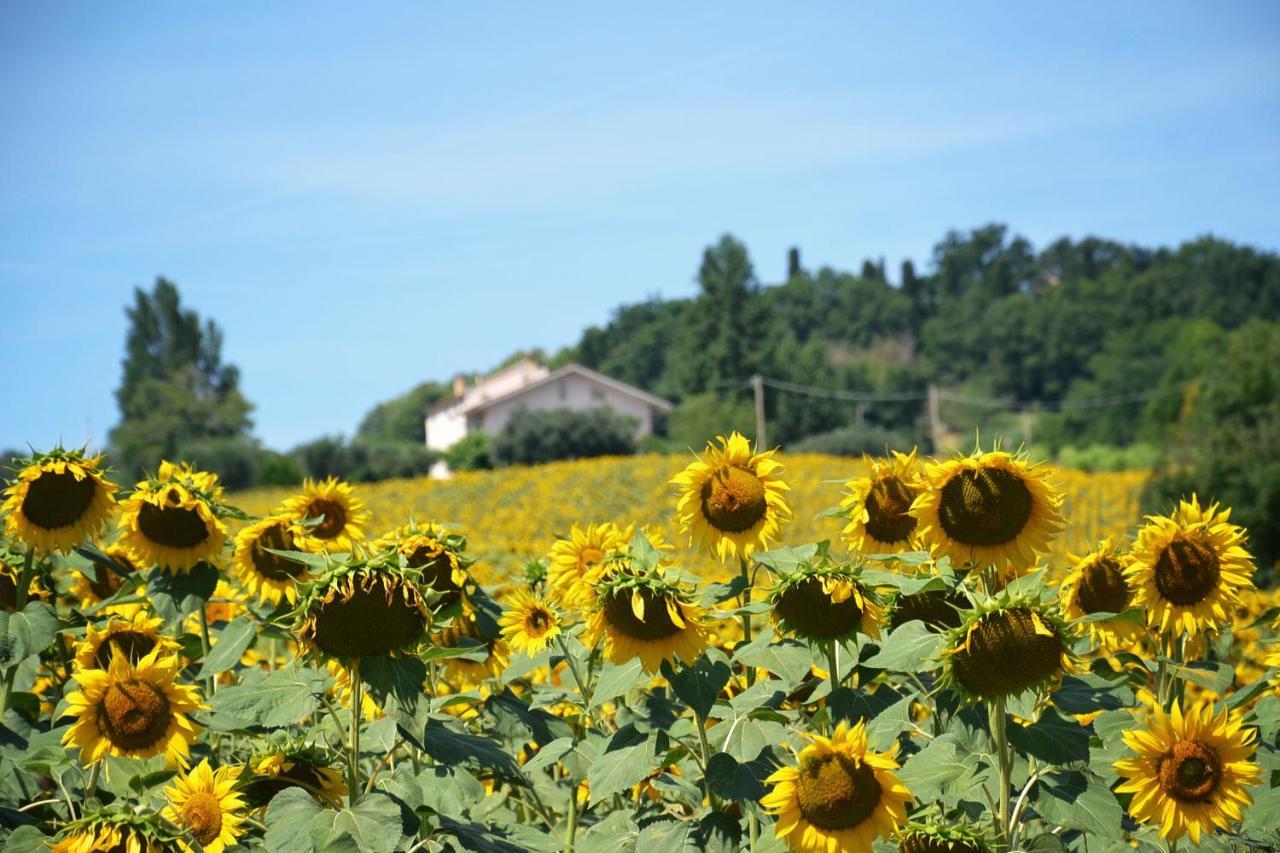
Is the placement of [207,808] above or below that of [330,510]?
below

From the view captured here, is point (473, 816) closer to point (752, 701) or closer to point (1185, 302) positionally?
point (752, 701)

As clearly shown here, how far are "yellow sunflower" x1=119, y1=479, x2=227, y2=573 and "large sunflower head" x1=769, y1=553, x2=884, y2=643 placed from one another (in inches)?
72.5

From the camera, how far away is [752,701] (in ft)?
10.4

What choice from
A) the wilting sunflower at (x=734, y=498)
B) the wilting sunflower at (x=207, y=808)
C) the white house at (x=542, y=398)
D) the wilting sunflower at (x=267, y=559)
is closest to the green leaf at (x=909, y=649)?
the wilting sunflower at (x=734, y=498)

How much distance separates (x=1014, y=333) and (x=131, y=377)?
216 ft

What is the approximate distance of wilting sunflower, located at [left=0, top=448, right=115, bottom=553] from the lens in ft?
12.3

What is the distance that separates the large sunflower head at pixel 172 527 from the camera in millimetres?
3883

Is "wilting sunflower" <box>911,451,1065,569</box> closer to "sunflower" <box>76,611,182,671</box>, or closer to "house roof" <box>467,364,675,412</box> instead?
"sunflower" <box>76,611,182,671</box>

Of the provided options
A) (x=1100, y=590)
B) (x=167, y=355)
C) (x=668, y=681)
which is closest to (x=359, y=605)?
(x=668, y=681)

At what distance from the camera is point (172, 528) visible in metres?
3.89

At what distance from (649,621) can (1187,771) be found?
1234 millimetres

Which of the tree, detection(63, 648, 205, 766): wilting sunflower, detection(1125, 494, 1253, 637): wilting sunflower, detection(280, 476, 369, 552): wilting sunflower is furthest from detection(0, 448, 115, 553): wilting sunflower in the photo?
the tree

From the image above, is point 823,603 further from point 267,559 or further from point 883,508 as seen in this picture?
point 267,559

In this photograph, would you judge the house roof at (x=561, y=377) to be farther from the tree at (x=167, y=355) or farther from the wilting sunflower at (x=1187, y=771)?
the wilting sunflower at (x=1187, y=771)
